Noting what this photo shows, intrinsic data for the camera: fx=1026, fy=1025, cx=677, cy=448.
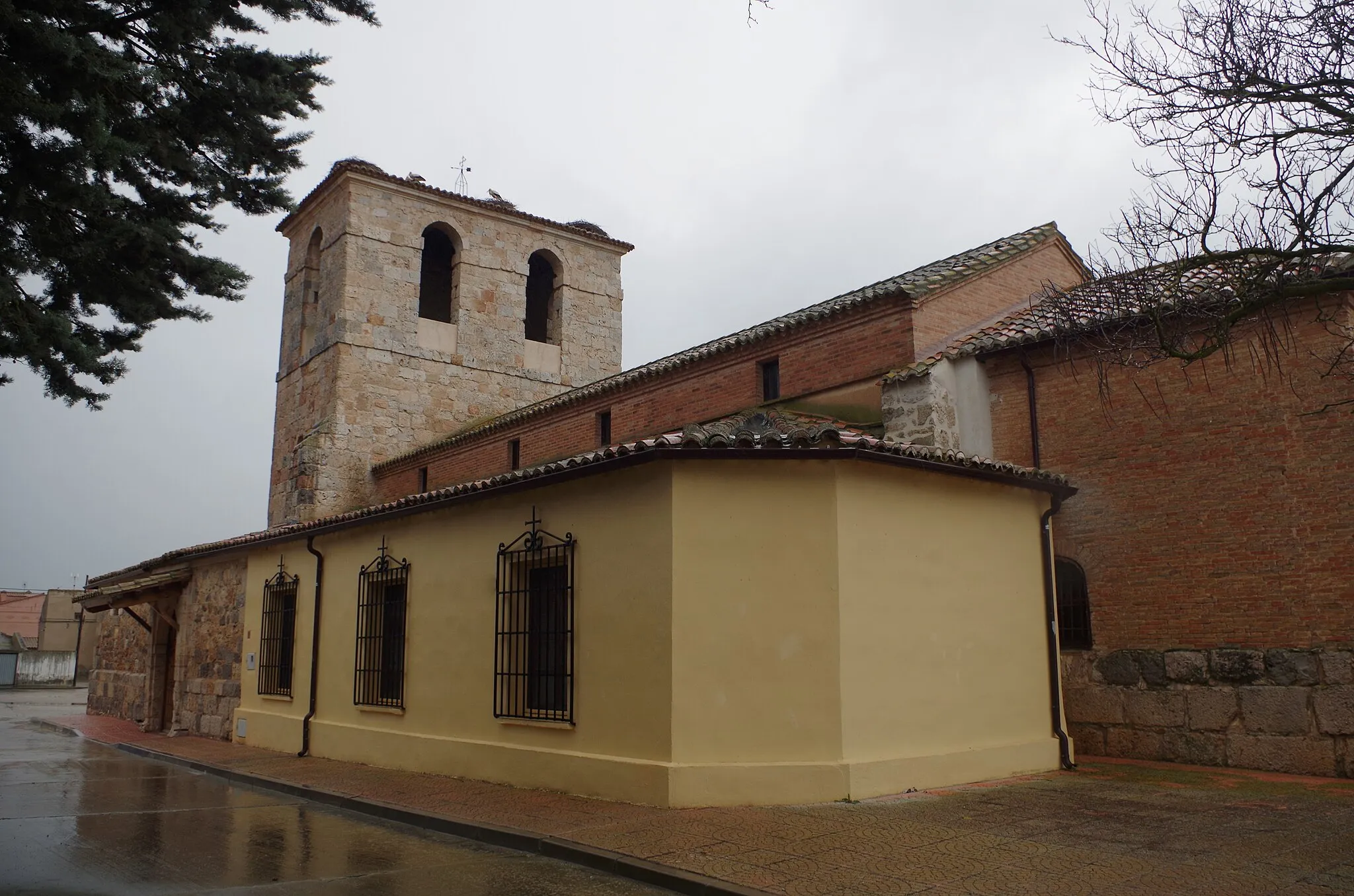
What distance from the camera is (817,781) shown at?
7.53m

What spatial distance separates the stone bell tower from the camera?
67.3 feet

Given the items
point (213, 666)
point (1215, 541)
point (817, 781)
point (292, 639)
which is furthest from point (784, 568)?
point (213, 666)

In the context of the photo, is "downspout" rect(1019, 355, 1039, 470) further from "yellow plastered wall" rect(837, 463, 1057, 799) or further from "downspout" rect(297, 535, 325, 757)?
"downspout" rect(297, 535, 325, 757)

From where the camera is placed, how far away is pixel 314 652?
40.7ft

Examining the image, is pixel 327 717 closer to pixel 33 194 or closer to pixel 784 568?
pixel 784 568

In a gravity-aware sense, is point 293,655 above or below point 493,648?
below

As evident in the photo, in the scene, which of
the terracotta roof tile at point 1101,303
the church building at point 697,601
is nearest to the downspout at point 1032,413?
the terracotta roof tile at point 1101,303

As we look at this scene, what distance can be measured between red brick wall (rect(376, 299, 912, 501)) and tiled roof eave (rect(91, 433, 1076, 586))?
114 inches

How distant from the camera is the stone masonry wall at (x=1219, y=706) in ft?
28.6

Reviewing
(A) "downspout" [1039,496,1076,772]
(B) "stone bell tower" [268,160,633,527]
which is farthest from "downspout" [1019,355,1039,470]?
(B) "stone bell tower" [268,160,633,527]

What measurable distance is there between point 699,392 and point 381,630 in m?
5.73

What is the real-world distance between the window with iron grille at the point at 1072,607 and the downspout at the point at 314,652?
8489 mm

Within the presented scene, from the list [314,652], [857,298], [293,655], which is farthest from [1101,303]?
[293,655]

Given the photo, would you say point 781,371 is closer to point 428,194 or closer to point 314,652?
point 314,652
